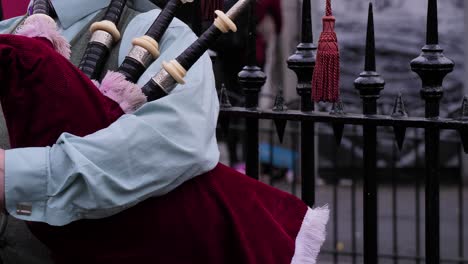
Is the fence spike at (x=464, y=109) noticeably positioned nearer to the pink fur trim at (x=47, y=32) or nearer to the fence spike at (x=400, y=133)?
the fence spike at (x=400, y=133)

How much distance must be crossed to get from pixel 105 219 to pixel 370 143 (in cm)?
113

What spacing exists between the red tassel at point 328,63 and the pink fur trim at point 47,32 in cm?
92

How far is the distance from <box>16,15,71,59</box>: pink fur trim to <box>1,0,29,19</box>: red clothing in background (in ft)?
2.59

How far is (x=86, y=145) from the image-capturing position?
93.0 inches

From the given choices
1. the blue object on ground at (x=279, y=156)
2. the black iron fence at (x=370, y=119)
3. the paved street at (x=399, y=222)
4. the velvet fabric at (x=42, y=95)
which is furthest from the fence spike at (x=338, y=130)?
the blue object on ground at (x=279, y=156)

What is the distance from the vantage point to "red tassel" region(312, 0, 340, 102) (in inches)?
129

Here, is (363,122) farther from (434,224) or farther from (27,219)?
(27,219)

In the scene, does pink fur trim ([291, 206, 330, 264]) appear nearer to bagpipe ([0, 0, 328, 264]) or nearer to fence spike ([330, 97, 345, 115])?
bagpipe ([0, 0, 328, 264])

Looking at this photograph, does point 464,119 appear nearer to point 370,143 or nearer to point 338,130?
point 370,143

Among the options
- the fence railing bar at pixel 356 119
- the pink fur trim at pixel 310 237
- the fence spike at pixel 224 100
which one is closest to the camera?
the pink fur trim at pixel 310 237

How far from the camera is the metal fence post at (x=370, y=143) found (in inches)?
131

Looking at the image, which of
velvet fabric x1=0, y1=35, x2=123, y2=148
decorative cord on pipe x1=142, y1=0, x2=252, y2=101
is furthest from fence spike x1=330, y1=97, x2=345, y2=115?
velvet fabric x1=0, y1=35, x2=123, y2=148

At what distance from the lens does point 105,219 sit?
2.45 m

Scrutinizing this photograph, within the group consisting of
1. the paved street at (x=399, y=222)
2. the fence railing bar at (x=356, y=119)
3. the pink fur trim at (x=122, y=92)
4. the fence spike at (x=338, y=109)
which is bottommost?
the paved street at (x=399, y=222)
